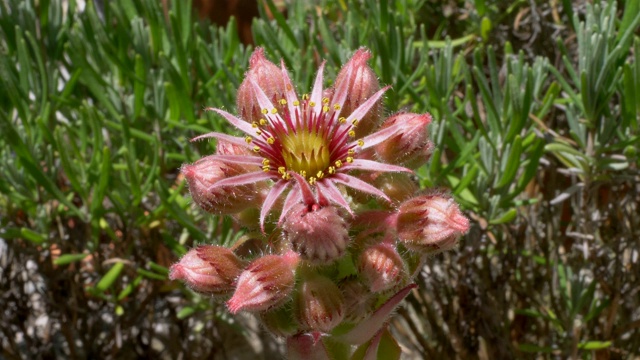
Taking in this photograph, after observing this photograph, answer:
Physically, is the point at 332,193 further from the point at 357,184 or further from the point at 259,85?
the point at 259,85

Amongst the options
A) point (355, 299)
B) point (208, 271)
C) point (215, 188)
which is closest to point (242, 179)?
point (215, 188)

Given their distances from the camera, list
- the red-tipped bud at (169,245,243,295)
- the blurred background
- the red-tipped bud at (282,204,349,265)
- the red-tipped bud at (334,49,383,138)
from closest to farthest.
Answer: the red-tipped bud at (282,204,349,265) < the red-tipped bud at (169,245,243,295) < the red-tipped bud at (334,49,383,138) < the blurred background

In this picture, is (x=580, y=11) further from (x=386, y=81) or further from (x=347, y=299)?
(x=347, y=299)

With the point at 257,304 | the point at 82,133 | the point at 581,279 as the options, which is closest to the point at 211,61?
the point at 82,133

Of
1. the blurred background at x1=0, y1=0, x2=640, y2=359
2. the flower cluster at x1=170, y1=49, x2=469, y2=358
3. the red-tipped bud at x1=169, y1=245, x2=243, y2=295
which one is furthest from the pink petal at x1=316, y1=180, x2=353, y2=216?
the blurred background at x1=0, y1=0, x2=640, y2=359

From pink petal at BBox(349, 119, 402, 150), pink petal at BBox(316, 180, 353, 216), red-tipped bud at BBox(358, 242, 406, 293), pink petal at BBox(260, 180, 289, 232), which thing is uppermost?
pink petal at BBox(349, 119, 402, 150)

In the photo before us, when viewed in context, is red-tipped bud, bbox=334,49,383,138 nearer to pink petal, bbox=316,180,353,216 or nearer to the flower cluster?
the flower cluster
